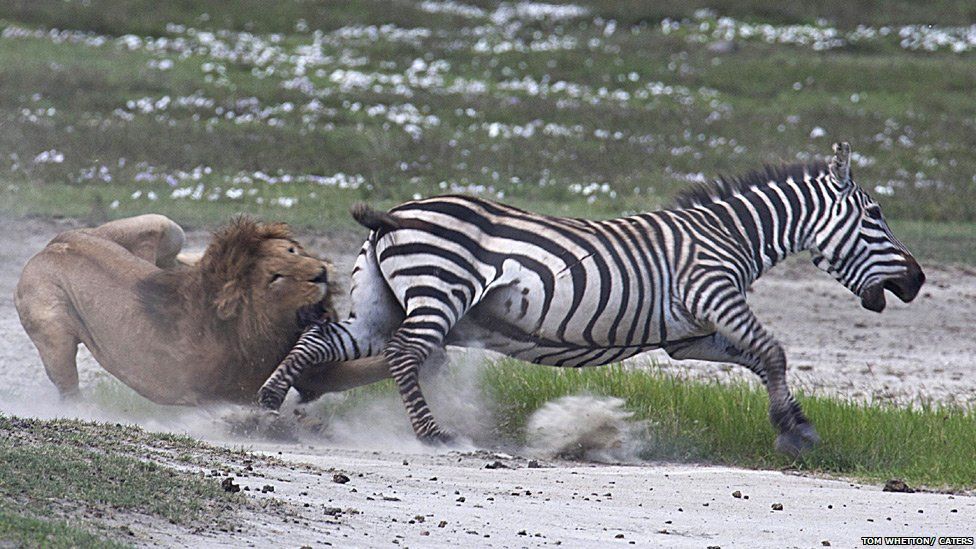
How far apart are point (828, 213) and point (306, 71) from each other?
2059cm

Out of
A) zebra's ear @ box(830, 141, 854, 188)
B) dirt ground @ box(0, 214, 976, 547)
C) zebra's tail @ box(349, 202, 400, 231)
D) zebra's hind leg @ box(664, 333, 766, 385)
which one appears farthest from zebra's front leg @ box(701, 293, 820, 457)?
zebra's tail @ box(349, 202, 400, 231)

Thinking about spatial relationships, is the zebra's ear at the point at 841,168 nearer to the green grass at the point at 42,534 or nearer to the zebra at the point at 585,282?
the zebra at the point at 585,282

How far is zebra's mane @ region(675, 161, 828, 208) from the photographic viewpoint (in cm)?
895

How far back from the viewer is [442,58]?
102 feet

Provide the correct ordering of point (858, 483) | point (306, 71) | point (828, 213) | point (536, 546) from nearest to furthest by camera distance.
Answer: point (536, 546), point (858, 483), point (828, 213), point (306, 71)

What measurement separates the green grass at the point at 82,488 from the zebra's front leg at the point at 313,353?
168cm

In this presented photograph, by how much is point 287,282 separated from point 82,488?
289 centimetres

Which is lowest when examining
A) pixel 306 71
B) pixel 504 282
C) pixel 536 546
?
pixel 536 546

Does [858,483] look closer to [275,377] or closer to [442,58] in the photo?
[275,377]

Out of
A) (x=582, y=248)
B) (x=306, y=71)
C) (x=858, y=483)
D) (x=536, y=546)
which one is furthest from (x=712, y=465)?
(x=306, y=71)

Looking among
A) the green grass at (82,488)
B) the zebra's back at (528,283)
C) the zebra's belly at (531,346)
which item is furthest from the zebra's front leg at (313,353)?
the green grass at (82,488)

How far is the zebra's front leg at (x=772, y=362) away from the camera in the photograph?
8133 mm

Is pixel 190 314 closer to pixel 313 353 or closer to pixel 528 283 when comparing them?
pixel 313 353

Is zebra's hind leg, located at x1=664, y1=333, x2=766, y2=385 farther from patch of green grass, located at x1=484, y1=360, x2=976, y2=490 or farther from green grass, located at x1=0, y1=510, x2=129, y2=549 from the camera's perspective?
green grass, located at x1=0, y1=510, x2=129, y2=549
